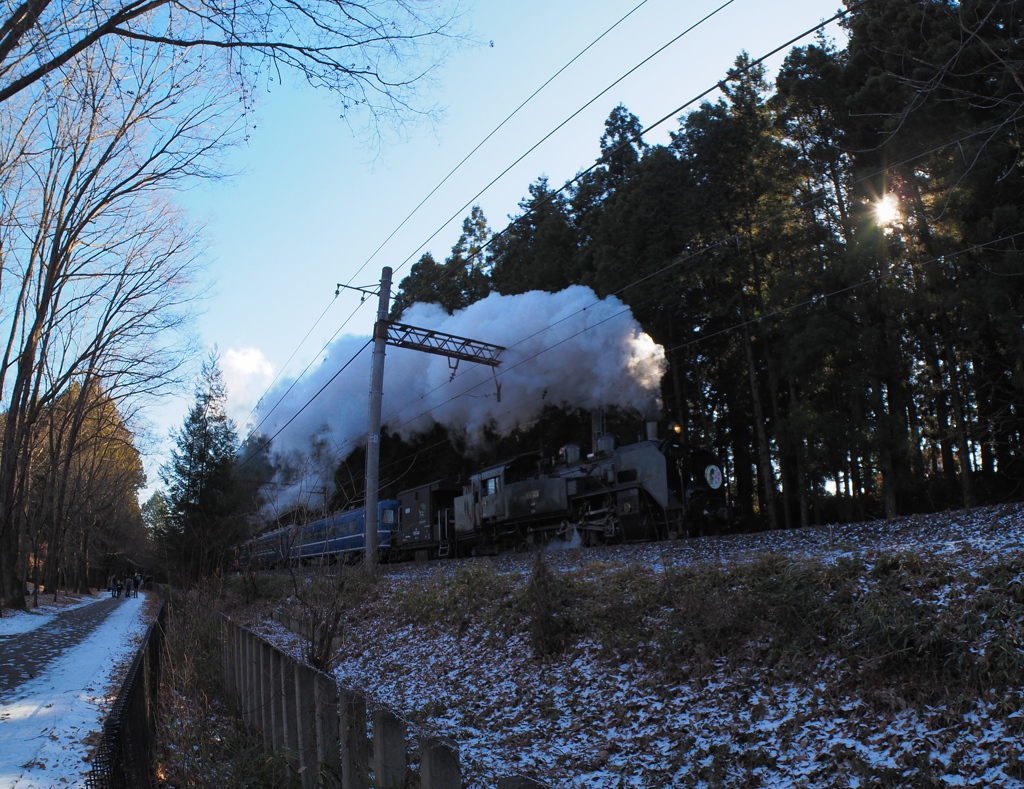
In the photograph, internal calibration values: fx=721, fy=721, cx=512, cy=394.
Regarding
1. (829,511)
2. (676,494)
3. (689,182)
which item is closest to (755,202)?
(689,182)

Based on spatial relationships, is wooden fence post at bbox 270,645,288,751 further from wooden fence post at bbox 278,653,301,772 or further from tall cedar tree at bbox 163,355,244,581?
tall cedar tree at bbox 163,355,244,581

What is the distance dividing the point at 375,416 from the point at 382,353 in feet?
5.72

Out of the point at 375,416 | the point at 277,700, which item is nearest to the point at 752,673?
the point at 277,700

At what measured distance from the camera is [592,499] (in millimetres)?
16953

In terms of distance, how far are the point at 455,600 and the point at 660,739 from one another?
5427mm

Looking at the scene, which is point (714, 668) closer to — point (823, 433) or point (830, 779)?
point (830, 779)

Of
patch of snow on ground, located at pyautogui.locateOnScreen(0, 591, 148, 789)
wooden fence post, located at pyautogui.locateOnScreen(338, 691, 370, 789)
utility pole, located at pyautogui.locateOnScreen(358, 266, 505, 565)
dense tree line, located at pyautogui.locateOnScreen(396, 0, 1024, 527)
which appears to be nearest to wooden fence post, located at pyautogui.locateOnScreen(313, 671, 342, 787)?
wooden fence post, located at pyautogui.locateOnScreen(338, 691, 370, 789)

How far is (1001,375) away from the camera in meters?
18.8

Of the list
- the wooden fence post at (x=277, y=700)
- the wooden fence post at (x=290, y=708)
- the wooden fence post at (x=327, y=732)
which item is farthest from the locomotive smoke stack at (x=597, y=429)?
the wooden fence post at (x=327, y=732)

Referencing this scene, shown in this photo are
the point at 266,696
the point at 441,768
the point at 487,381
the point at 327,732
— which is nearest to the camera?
the point at 441,768

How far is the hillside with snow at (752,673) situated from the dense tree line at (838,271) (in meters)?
7.70

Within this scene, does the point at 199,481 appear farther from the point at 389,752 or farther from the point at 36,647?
the point at 389,752

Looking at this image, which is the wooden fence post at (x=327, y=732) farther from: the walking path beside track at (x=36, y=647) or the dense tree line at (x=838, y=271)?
the dense tree line at (x=838, y=271)

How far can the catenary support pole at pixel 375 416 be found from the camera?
16172 millimetres
